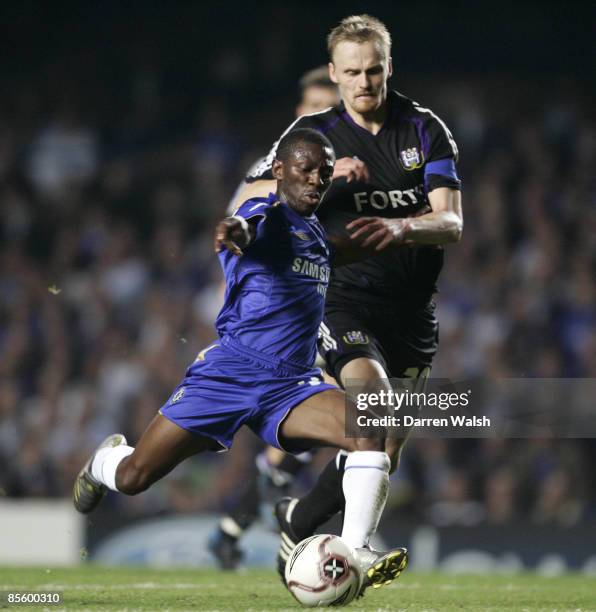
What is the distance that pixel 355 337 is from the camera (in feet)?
18.2

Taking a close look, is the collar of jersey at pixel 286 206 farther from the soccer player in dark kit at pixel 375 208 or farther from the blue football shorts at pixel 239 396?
the blue football shorts at pixel 239 396

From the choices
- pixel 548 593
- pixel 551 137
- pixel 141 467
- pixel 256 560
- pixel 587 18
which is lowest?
pixel 256 560

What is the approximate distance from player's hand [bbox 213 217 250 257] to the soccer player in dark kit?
0.84 meters


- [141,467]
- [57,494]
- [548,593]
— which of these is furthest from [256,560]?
[141,467]

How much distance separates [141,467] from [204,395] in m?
0.44

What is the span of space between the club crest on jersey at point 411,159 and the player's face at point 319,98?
200 cm

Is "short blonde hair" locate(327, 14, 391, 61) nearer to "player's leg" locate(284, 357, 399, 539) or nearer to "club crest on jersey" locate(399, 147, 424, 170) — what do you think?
"club crest on jersey" locate(399, 147, 424, 170)

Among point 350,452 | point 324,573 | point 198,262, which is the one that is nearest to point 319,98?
point 350,452

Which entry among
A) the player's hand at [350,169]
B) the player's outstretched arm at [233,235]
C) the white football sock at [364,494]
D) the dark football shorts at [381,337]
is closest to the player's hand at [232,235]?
the player's outstretched arm at [233,235]

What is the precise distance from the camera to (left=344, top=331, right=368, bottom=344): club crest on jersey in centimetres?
552

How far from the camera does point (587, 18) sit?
13.5 m

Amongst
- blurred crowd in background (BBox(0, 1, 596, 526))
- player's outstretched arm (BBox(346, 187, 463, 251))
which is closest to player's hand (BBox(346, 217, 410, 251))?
player's outstretched arm (BBox(346, 187, 463, 251))

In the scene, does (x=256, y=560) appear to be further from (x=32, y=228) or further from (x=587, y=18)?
(x=587, y=18)

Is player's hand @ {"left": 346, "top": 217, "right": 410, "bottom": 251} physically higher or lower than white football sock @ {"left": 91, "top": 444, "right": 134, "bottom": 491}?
higher
